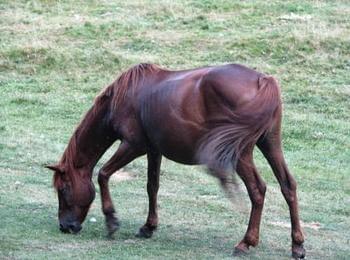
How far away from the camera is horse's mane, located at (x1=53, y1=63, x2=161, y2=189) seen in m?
8.52

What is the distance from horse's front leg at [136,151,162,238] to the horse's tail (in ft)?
2.73

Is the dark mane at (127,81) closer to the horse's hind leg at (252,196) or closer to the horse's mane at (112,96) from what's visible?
the horse's mane at (112,96)

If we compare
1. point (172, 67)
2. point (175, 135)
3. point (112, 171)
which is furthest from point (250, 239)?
point (172, 67)

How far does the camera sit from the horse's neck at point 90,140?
8.71 m

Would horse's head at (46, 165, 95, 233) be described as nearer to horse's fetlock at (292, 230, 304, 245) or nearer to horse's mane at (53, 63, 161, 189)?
horse's mane at (53, 63, 161, 189)

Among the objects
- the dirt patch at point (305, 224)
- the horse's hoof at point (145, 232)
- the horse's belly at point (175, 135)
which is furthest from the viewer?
the dirt patch at point (305, 224)

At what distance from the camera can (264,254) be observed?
8109 millimetres

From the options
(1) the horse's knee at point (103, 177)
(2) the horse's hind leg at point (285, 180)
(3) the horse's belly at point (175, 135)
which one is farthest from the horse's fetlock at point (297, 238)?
(1) the horse's knee at point (103, 177)

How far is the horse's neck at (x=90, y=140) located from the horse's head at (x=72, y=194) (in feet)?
0.43

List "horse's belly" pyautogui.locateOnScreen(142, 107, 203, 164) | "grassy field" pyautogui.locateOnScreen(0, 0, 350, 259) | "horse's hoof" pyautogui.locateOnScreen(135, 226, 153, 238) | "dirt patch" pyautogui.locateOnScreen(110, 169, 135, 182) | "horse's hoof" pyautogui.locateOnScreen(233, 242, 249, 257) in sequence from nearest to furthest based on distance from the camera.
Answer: "horse's hoof" pyautogui.locateOnScreen(233, 242, 249, 257)
"horse's belly" pyautogui.locateOnScreen(142, 107, 203, 164)
"grassy field" pyautogui.locateOnScreen(0, 0, 350, 259)
"horse's hoof" pyautogui.locateOnScreen(135, 226, 153, 238)
"dirt patch" pyautogui.locateOnScreen(110, 169, 135, 182)

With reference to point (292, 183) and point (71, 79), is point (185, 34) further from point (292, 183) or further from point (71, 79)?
point (292, 183)

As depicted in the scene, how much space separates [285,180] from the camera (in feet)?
26.8

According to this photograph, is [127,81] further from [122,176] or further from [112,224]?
[122,176]

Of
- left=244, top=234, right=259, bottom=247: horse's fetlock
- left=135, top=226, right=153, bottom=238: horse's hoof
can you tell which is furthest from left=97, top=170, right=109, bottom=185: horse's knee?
left=244, top=234, right=259, bottom=247: horse's fetlock
